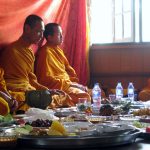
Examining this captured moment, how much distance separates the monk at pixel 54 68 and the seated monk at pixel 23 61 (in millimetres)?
318

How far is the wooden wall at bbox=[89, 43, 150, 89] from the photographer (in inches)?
233

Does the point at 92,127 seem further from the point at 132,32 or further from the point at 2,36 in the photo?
the point at 132,32

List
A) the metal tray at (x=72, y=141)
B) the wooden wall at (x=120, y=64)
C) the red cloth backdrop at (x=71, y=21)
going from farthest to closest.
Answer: the wooden wall at (x=120, y=64), the red cloth backdrop at (x=71, y=21), the metal tray at (x=72, y=141)

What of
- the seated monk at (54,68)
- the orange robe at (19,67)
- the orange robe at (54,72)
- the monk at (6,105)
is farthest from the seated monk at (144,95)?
the monk at (6,105)

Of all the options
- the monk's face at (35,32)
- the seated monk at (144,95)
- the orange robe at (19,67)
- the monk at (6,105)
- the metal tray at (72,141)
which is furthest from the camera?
the seated monk at (144,95)

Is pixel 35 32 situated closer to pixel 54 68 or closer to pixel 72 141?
pixel 54 68

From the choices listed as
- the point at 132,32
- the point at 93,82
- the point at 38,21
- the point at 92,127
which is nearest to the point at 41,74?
the point at 38,21

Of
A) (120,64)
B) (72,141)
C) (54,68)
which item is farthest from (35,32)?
(72,141)

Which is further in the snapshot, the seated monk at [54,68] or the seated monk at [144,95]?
the seated monk at [144,95]

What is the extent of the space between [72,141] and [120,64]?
487 centimetres

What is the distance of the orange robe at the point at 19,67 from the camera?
3.99 m

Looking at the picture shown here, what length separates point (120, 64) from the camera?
6.01m

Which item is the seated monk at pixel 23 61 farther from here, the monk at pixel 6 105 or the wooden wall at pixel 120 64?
the wooden wall at pixel 120 64

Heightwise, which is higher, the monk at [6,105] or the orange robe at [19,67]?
the orange robe at [19,67]
